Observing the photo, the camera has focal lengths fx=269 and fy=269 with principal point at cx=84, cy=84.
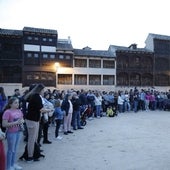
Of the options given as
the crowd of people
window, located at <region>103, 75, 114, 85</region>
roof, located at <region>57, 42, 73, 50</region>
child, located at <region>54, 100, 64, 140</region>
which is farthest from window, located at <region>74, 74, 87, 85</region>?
child, located at <region>54, 100, 64, 140</region>

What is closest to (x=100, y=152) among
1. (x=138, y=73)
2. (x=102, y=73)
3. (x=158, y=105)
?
(x=158, y=105)

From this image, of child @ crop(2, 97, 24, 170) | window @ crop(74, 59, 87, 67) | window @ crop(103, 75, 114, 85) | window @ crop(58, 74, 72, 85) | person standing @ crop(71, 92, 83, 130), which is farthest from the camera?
window @ crop(103, 75, 114, 85)

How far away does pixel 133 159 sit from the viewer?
778 cm

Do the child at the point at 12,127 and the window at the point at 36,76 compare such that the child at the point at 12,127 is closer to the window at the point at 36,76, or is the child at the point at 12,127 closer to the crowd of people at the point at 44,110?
the crowd of people at the point at 44,110

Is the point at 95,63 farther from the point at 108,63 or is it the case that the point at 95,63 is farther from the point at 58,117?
the point at 58,117

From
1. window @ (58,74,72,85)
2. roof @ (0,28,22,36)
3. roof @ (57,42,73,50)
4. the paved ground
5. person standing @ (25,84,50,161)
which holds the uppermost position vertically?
Result: roof @ (0,28,22,36)

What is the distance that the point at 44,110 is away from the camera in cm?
797

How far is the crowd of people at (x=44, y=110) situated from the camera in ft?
21.4

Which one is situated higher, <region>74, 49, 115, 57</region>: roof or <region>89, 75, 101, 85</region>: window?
<region>74, 49, 115, 57</region>: roof

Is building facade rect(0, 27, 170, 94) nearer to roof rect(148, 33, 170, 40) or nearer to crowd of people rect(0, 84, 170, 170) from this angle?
roof rect(148, 33, 170, 40)

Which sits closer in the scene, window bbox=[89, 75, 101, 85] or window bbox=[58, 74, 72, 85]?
window bbox=[58, 74, 72, 85]

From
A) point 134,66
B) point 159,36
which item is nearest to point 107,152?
point 134,66

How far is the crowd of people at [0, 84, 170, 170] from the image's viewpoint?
6.51 meters

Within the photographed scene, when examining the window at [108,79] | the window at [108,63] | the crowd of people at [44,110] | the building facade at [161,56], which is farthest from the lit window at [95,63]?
the crowd of people at [44,110]
